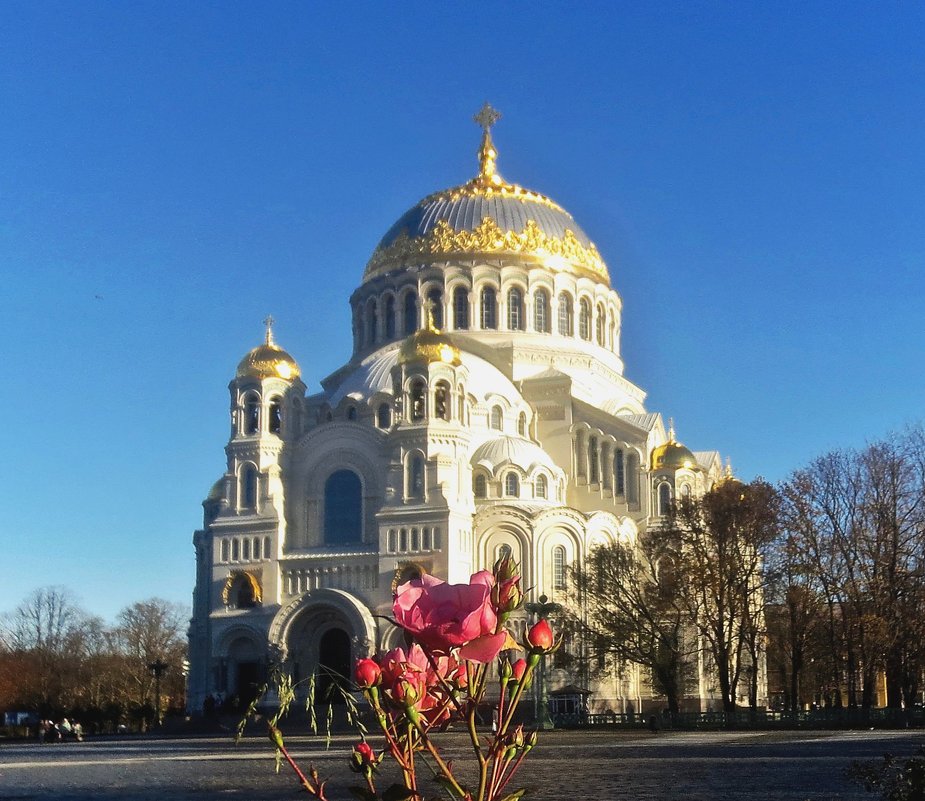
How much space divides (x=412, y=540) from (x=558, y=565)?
549 cm

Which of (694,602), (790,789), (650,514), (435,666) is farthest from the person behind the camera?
(650,514)

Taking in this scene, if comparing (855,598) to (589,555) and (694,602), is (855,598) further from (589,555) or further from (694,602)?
(589,555)

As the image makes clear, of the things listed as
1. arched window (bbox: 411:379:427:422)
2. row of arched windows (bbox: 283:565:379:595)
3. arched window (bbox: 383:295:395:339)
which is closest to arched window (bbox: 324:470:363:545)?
row of arched windows (bbox: 283:565:379:595)

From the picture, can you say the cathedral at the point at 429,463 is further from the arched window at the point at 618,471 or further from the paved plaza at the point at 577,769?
the paved plaza at the point at 577,769

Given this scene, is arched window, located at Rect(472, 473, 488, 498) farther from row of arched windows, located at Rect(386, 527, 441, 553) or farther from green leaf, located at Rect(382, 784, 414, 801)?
green leaf, located at Rect(382, 784, 414, 801)

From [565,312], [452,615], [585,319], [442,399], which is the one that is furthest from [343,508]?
[452,615]

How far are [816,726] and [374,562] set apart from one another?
53.7 ft

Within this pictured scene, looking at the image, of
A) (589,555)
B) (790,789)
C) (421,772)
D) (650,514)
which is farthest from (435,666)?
(650,514)

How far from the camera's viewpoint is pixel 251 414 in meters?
51.5

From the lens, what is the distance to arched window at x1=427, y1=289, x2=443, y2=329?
191 ft

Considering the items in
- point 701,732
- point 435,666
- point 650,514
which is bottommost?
point 701,732

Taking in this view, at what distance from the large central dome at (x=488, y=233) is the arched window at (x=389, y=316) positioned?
144 centimetres

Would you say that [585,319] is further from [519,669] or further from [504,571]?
[504,571]

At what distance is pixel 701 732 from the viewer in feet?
125
